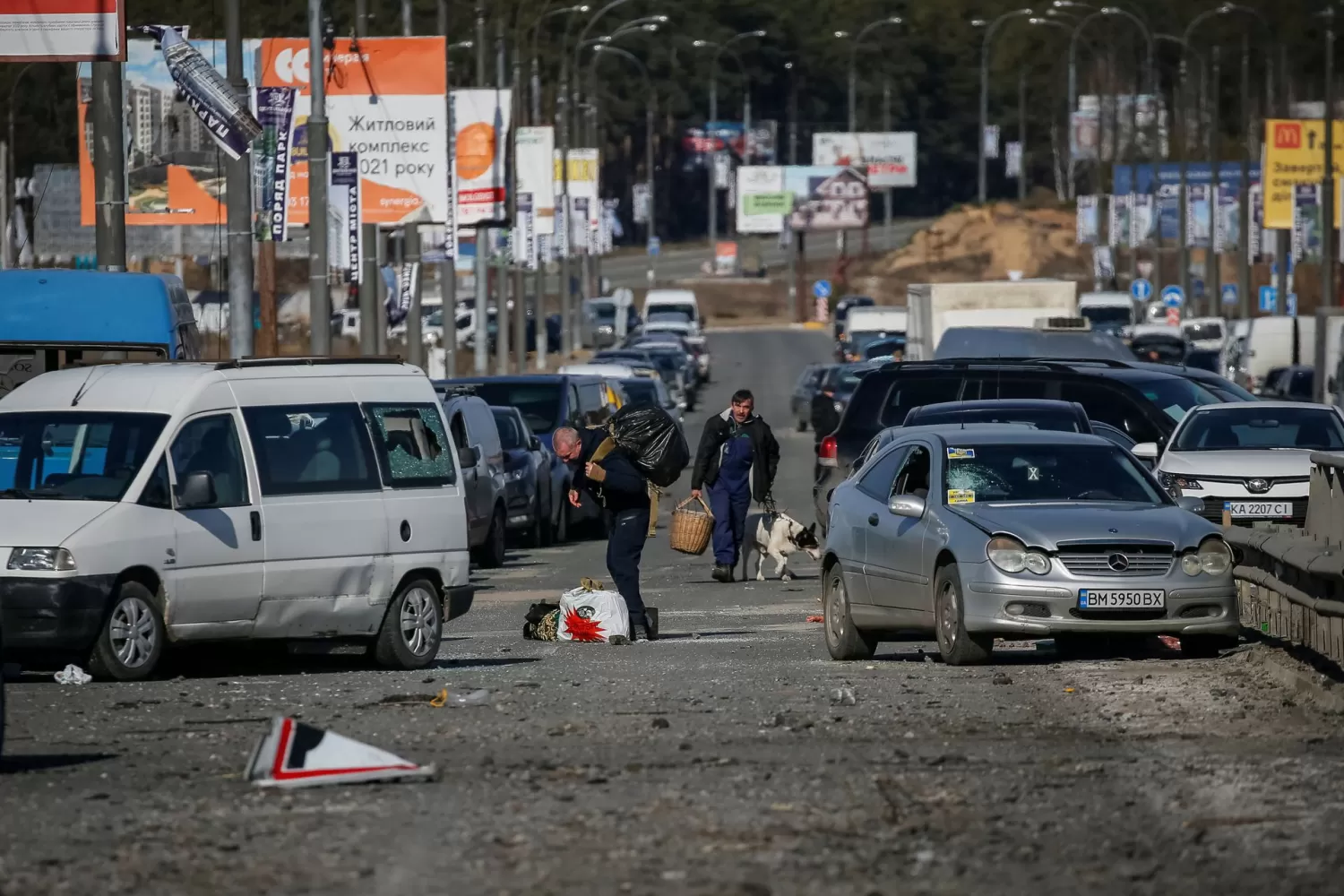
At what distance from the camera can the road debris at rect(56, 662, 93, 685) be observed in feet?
45.4

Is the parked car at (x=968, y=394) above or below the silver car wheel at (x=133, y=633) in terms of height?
above

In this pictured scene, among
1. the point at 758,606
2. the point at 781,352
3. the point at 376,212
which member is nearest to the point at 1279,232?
the point at 781,352

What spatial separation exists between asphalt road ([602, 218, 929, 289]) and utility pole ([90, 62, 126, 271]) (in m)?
104

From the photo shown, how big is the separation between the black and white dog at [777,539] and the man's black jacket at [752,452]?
0.31 meters

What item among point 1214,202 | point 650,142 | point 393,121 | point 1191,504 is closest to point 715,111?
point 650,142

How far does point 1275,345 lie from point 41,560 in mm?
44603

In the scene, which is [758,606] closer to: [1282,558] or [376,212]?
[1282,558]

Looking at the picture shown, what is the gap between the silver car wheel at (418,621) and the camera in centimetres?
1536

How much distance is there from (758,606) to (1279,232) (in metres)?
57.2

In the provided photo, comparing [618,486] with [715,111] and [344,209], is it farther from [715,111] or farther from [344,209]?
[715,111]

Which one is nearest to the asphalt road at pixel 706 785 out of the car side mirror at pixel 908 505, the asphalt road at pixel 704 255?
the car side mirror at pixel 908 505

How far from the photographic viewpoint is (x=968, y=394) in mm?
23641

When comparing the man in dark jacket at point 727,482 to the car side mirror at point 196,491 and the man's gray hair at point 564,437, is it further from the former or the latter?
the car side mirror at point 196,491

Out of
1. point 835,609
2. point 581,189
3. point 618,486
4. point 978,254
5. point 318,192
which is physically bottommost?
point 835,609
